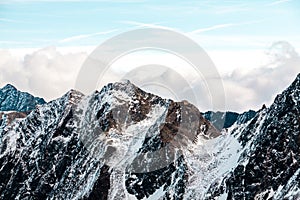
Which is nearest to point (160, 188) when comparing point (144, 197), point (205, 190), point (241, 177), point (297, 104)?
point (144, 197)

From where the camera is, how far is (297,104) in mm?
154875

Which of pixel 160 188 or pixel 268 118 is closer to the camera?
pixel 268 118

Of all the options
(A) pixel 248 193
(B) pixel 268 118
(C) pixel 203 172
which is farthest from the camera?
(C) pixel 203 172

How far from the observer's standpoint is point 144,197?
19050 centimetres

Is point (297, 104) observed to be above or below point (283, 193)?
above

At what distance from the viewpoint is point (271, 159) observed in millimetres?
153750

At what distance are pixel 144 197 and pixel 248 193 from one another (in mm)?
49234

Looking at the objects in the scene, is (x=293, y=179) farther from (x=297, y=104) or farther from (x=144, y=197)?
(x=144, y=197)

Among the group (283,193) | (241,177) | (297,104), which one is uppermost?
(297,104)

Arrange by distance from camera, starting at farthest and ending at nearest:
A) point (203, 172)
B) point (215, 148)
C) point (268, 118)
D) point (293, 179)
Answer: point (215, 148), point (203, 172), point (268, 118), point (293, 179)

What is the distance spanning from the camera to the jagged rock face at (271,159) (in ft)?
489

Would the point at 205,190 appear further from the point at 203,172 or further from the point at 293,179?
the point at 293,179

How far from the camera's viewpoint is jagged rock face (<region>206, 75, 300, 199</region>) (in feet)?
489

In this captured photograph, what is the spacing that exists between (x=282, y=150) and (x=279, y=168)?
5.41 meters
